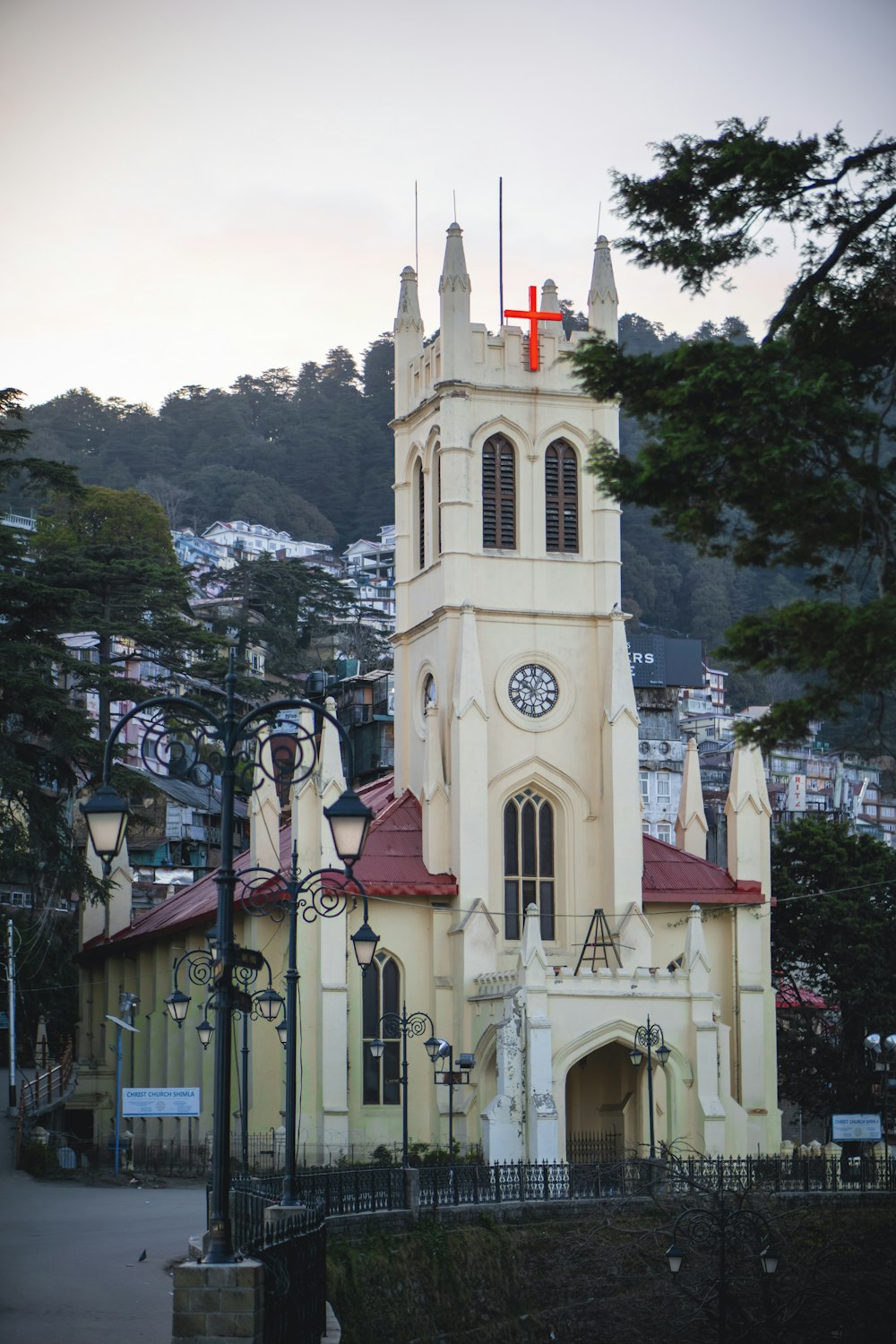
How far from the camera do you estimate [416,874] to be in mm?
51719

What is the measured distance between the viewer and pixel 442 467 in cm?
5434

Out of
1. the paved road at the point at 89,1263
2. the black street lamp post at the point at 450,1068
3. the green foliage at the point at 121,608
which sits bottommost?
the paved road at the point at 89,1263

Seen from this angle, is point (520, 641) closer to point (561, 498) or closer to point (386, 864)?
point (561, 498)

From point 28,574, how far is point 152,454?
10087 centimetres

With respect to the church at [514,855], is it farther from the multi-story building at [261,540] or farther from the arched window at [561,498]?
the multi-story building at [261,540]

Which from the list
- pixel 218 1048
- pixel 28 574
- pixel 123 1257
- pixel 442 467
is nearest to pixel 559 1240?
pixel 123 1257

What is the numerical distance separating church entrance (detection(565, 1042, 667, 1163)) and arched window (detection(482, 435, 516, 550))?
45.8 ft

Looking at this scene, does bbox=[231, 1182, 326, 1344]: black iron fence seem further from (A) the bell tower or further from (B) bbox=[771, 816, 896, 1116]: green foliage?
(B) bbox=[771, 816, 896, 1116]: green foliage

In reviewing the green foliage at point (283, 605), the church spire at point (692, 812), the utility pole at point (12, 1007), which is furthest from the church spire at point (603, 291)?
the green foliage at point (283, 605)

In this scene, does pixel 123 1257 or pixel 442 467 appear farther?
pixel 442 467

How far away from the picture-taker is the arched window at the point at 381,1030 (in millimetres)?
50344

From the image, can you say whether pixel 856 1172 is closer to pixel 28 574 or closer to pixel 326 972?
pixel 326 972

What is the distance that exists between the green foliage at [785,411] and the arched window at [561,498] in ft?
101

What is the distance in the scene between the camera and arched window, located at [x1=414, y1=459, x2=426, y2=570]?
57.4m
